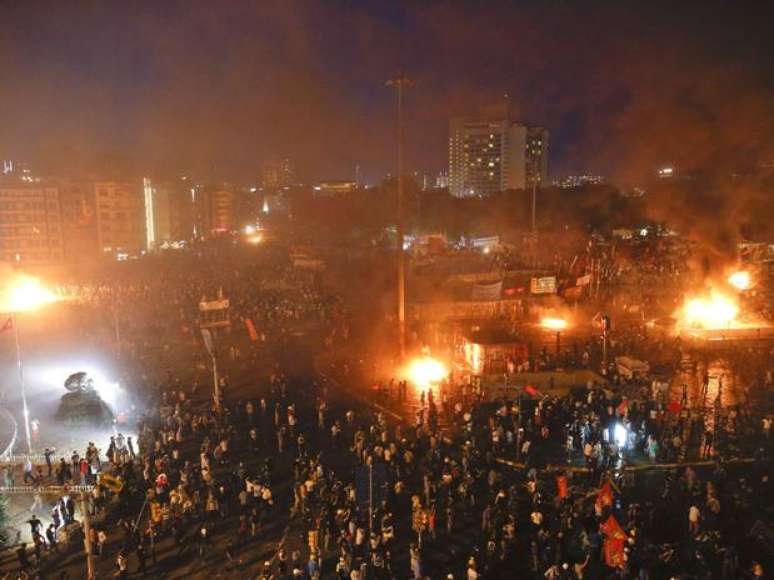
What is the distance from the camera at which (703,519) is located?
1337cm

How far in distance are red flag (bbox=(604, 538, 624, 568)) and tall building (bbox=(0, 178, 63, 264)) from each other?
7025cm

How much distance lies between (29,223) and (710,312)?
68.7 metres

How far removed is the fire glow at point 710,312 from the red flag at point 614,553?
2054 cm

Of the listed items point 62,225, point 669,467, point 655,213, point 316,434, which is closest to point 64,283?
point 62,225

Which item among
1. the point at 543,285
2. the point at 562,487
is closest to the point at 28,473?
the point at 562,487

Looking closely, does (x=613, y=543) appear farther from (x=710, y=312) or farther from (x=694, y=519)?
(x=710, y=312)

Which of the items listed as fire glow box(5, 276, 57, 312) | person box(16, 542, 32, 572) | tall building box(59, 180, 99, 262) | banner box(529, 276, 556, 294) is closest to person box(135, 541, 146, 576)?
person box(16, 542, 32, 572)

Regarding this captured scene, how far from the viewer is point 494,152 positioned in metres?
167

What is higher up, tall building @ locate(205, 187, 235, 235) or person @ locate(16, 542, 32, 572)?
tall building @ locate(205, 187, 235, 235)

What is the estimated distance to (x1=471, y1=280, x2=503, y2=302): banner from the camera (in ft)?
94.6

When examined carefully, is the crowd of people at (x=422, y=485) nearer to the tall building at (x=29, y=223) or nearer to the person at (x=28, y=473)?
the person at (x=28, y=473)

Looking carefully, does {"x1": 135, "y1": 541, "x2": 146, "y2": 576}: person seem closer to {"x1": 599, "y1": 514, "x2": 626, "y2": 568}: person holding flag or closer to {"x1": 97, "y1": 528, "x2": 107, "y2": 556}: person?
{"x1": 97, "y1": 528, "x2": 107, "y2": 556}: person

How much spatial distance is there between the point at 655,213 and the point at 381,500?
6329 centimetres

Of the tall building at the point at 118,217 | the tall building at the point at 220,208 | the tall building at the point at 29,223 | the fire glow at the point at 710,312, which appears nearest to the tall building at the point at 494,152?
the tall building at the point at 220,208
